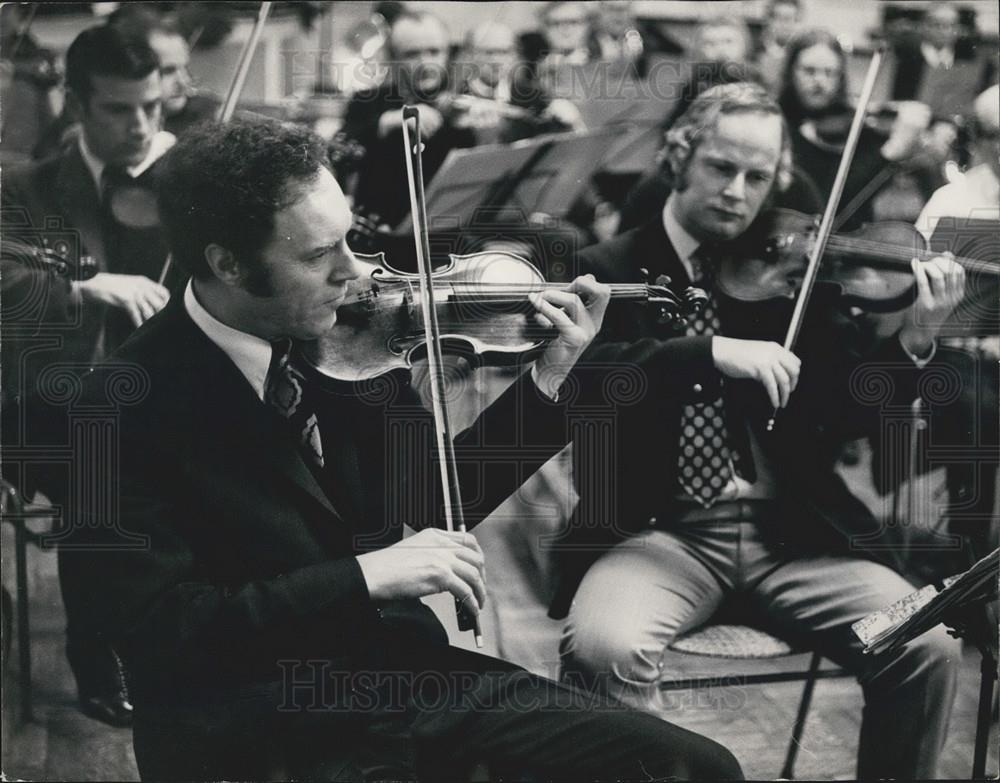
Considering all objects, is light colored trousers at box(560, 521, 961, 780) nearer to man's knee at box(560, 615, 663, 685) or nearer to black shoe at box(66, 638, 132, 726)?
man's knee at box(560, 615, 663, 685)

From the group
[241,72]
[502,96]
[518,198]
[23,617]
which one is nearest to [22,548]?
[23,617]

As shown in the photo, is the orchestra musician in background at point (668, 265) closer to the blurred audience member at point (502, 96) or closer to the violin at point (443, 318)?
the blurred audience member at point (502, 96)

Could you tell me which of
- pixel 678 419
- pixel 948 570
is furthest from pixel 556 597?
pixel 948 570

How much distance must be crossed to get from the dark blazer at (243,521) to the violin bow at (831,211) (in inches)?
32.9

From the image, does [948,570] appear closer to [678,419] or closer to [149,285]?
[678,419]

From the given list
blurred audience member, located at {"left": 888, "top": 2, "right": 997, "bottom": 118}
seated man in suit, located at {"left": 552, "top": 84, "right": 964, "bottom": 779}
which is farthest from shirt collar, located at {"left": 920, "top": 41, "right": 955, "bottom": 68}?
seated man in suit, located at {"left": 552, "top": 84, "right": 964, "bottom": 779}

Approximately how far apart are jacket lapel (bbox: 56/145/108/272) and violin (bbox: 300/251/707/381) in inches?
32.7

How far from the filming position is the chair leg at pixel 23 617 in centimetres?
360

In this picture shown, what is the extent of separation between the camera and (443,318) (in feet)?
10.8

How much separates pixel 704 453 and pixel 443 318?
3.35 feet

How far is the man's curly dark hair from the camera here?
3.35 meters

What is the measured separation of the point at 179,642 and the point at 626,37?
2.44m

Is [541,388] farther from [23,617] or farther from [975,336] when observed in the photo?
[23,617]

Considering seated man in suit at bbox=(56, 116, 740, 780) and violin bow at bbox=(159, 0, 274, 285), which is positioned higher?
violin bow at bbox=(159, 0, 274, 285)
